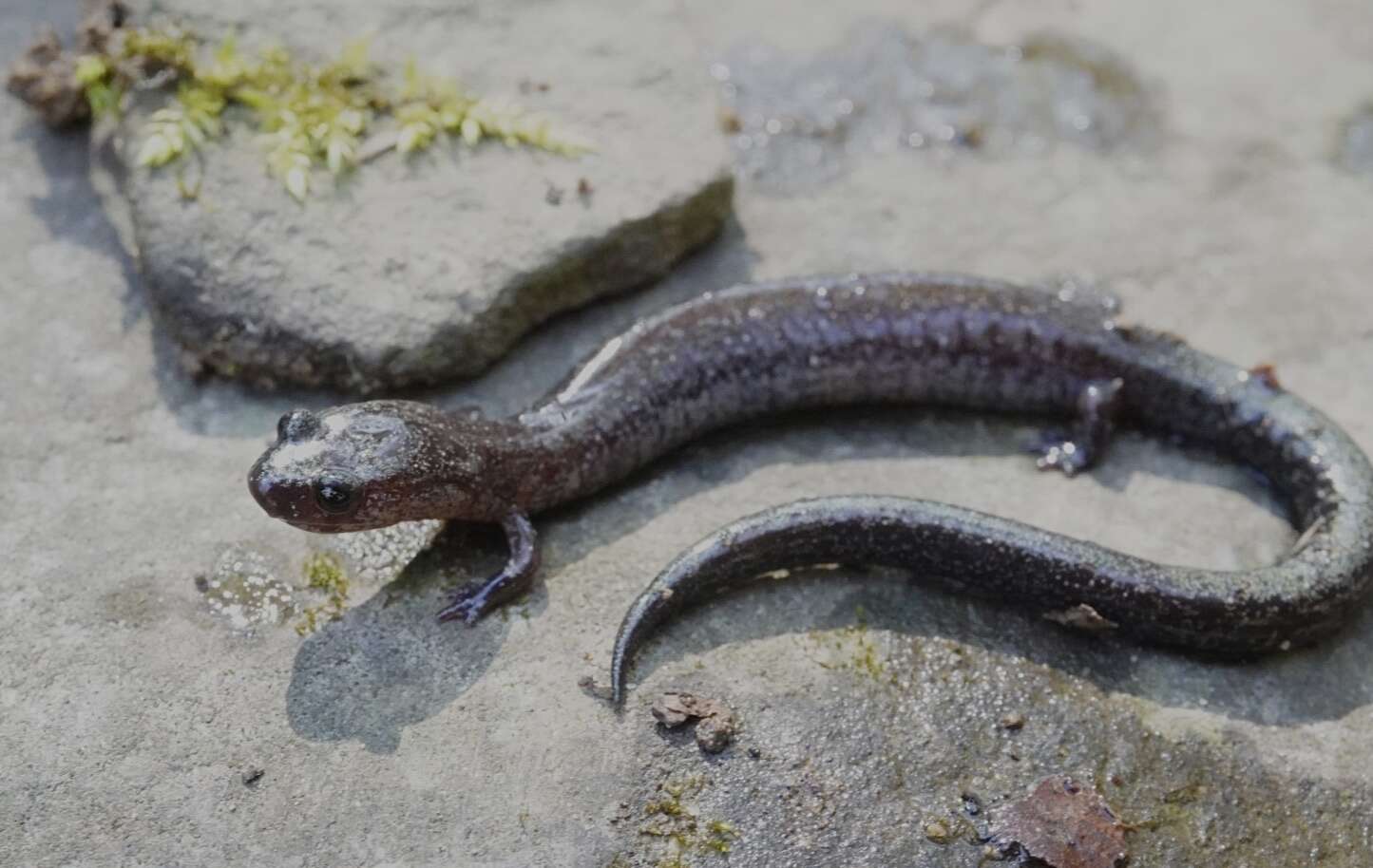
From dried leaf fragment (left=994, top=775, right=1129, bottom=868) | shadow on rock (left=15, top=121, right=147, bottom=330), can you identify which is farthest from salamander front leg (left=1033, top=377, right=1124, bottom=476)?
shadow on rock (left=15, top=121, right=147, bottom=330)

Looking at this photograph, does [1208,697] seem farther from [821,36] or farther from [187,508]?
[821,36]

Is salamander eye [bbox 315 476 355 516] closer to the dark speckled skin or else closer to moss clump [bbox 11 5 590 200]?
the dark speckled skin

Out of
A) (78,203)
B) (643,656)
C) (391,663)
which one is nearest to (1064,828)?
(643,656)

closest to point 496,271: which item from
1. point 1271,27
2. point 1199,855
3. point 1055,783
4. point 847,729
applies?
point 847,729

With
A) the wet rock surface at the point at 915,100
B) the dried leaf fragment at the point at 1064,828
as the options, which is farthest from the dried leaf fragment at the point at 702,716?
the wet rock surface at the point at 915,100

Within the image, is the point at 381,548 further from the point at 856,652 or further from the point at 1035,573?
the point at 1035,573

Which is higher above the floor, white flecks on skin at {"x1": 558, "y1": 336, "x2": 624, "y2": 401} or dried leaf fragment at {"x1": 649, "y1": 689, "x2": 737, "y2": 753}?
white flecks on skin at {"x1": 558, "y1": 336, "x2": 624, "y2": 401}

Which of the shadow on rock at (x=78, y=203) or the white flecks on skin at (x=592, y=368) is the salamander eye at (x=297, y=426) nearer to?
the white flecks on skin at (x=592, y=368)
